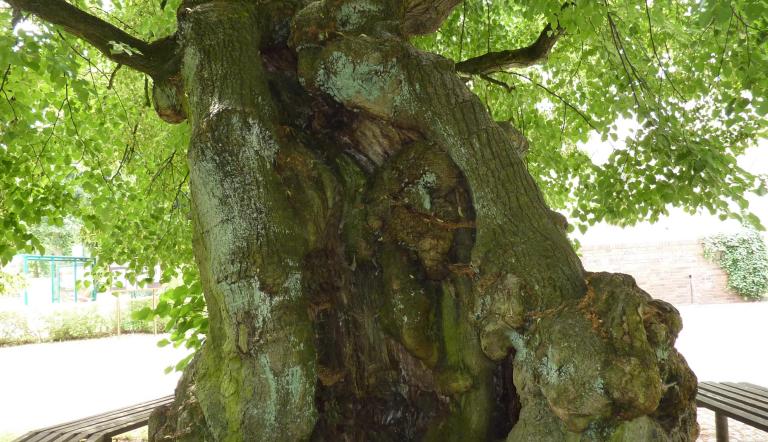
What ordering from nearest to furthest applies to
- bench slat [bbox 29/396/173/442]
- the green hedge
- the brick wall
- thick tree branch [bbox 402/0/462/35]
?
1. thick tree branch [bbox 402/0/462/35]
2. bench slat [bbox 29/396/173/442]
3. the green hedge
4. the brick wall

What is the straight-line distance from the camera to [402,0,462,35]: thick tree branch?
12.9 feet

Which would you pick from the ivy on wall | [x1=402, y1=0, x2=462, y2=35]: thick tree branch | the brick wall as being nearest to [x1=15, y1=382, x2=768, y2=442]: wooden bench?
[x1=402, y1=0, x2=462, y2=35]: thick tree branch

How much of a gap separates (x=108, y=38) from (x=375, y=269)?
6.51 ft

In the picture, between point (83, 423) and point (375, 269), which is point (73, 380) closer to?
point (83, 423)

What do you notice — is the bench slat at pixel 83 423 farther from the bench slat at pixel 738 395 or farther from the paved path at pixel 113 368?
the bench slat at pixel 738 395

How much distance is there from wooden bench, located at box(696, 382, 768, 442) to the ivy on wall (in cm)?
1687

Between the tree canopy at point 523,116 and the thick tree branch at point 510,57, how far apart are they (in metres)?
0.01

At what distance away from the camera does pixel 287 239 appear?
2.78m

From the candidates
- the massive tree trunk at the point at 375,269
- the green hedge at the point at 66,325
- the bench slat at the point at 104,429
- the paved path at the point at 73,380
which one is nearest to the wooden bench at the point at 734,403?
the massive tree trunk at the point at 375,269

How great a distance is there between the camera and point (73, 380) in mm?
11445

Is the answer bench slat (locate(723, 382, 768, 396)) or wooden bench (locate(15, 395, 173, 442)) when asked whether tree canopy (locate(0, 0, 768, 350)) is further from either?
bench slat (locate(723, 382, 768, 396))

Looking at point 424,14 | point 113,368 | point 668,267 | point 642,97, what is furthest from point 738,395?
point 668,267

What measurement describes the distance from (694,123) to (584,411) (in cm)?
411

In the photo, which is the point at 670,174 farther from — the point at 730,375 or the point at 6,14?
the point at 730,375
